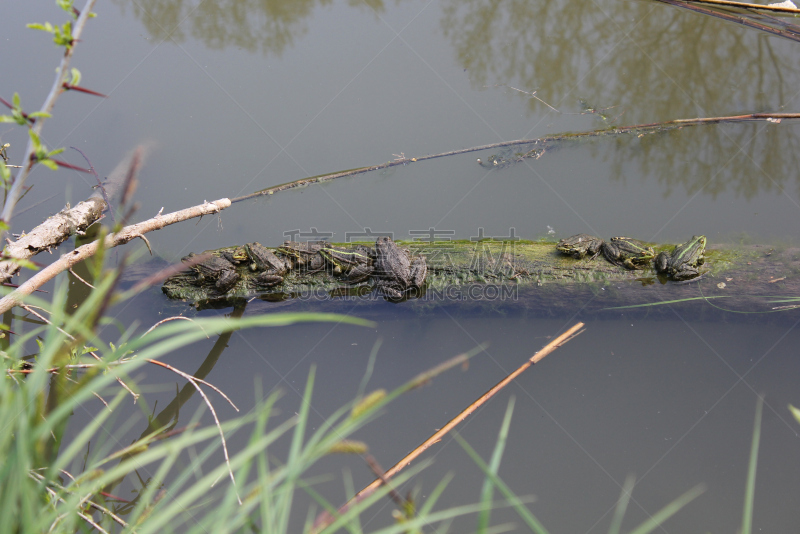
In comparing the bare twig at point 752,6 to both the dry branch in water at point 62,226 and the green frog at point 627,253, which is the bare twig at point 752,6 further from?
the dry branch in water at point 62,226

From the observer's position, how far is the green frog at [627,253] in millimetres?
4223

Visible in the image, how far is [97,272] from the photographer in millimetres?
1211

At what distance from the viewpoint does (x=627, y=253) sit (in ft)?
14.0

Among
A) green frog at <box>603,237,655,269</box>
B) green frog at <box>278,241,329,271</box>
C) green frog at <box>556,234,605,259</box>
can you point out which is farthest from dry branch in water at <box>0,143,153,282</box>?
green frog at <box>603,237,655,269</box>

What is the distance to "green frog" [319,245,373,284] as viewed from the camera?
175 inches

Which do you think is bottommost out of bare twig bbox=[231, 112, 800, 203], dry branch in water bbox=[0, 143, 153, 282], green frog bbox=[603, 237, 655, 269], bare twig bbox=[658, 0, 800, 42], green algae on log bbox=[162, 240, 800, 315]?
green algae on log bbox=[162, 240, 800, 315]

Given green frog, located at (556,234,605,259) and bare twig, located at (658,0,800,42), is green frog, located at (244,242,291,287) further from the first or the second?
bare twig, located at (658,0,800,42)

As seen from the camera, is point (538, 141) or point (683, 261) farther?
point (538, 141)

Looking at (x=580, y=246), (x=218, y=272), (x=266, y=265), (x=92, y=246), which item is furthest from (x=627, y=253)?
(x=92, y=246)

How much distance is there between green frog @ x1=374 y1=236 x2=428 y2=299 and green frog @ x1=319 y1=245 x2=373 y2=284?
0.10 metres

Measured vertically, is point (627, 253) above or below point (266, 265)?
above

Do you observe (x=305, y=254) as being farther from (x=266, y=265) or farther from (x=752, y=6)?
(x=752, y=6)

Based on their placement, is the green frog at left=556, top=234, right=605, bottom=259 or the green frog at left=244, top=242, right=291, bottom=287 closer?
the green frog at left=556, top=234, right=605, bottom=259

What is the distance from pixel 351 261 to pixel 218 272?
1.36 metres
